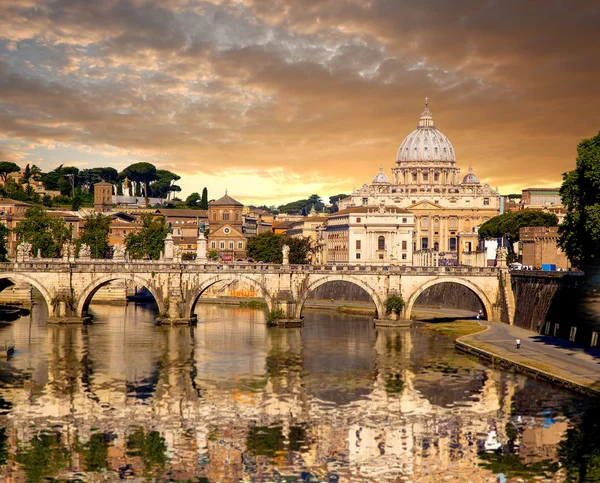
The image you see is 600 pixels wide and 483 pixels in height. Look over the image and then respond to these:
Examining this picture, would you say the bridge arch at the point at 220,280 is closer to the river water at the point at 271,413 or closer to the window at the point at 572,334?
the river water at the point at 271,413

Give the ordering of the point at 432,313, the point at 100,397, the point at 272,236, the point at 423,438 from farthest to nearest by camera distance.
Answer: the point at 272,236, the point at 432,313, the point at 100,397, the point at 423,438

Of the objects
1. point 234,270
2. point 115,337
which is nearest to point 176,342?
point 115,337

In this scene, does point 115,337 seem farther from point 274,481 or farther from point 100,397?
point 274,481

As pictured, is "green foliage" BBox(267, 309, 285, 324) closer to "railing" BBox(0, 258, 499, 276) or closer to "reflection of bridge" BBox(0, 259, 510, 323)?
"reflection of bridge" BBox(0, 259, 510, 323)

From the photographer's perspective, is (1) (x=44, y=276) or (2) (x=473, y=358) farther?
(1) (x=44, y=276)

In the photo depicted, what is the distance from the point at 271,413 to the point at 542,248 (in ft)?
246

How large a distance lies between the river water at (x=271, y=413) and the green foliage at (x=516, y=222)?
85356 millimetres

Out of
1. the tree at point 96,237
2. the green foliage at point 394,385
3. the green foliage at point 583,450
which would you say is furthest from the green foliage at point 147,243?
the green foliage at point 583,450

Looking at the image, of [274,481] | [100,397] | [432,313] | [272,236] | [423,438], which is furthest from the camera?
[272,236]

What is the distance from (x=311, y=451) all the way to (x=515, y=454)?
10661 mm

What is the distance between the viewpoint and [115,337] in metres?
91.6

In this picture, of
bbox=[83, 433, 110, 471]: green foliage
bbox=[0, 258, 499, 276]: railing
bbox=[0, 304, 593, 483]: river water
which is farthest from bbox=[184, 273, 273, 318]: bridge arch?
bbox=[83, 433, 110, 471]: green foliage

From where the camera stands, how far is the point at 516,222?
Answer: 6826 inches

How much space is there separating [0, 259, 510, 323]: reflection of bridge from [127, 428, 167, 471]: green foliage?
49963 mm
